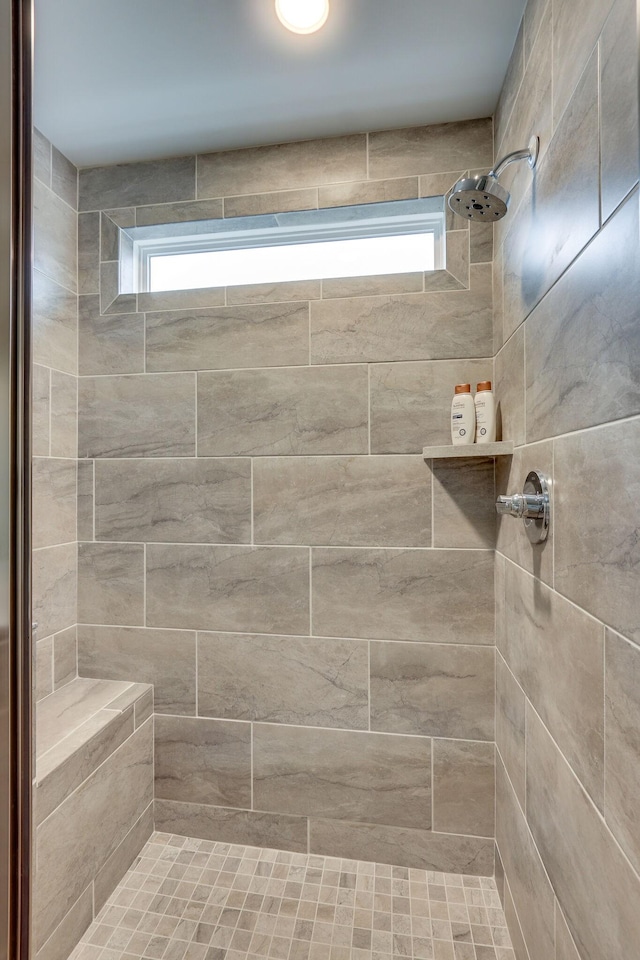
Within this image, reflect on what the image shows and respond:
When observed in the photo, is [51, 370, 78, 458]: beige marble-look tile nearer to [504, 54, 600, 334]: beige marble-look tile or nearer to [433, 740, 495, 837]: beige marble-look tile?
[504, 54, 600, 334]: beige marble-look tile

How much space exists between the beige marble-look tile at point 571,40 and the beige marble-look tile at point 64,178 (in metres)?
1.55

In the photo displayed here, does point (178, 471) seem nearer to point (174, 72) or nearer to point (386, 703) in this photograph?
point (386, 703)

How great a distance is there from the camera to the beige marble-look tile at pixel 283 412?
172 centimetres

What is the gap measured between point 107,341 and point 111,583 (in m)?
0.86

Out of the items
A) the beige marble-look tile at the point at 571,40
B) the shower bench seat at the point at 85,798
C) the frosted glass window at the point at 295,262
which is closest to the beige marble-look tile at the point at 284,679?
the shower bench seat at the point at 85,798

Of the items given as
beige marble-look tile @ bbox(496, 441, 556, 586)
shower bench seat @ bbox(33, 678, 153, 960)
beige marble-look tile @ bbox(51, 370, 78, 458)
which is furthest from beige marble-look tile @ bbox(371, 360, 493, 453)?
shower bench seat @ bbox(33, 678, 153, 960)

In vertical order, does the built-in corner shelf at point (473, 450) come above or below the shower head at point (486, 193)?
below

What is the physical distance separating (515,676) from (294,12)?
1.74 metres

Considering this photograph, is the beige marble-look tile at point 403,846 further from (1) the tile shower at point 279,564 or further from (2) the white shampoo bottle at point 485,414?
(2) the white shampoo bottle at point 485,414

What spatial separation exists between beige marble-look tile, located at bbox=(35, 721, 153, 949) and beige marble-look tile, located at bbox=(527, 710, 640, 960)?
1155mm

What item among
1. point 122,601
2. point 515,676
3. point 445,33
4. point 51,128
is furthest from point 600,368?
point 51,128

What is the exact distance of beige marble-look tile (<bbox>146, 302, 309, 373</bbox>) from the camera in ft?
5.75

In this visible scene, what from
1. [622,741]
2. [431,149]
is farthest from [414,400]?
[622,741]

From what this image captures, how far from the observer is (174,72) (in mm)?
1491
